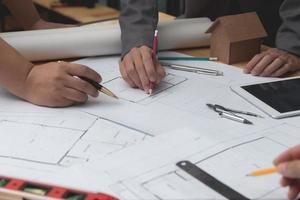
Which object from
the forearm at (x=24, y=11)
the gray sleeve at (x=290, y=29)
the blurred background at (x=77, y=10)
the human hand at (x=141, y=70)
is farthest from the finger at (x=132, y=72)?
the blurred background at (x=77, y=10)

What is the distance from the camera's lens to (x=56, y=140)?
31.5 inches

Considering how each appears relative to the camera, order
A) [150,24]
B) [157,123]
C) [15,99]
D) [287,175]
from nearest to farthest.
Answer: [287,175], [157,123], [15,99], [150,24]

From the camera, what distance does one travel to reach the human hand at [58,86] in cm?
93

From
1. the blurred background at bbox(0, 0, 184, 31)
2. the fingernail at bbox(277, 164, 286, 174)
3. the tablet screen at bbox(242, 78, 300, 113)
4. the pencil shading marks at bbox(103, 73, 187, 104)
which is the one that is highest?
the fingernail at bbox(277, 164, 286, 174)

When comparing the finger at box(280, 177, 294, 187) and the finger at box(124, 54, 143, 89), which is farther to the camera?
the finger at box(124, 54, 143, 89)

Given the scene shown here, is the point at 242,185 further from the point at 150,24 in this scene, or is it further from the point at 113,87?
the point at 150,24

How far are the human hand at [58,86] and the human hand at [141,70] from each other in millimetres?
99

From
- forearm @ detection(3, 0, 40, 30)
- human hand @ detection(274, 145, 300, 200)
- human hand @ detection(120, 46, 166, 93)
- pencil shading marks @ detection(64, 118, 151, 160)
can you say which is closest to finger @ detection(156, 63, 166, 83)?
human hand @ detection(120, 46, 166, 93)

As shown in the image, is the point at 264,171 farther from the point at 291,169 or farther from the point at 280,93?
the point at 280,93

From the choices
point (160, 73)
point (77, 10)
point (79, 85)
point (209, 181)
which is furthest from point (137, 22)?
point (77, 10)

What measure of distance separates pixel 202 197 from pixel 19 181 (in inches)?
10.6

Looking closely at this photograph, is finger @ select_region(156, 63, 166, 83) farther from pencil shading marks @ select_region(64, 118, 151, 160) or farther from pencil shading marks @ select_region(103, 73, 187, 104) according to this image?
pencil shading marks @ select_region(64, 118, 151, 160)

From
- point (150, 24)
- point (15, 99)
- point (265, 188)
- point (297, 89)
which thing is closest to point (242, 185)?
point (265, 188)

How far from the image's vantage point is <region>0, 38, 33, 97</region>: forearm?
967 millimetres
